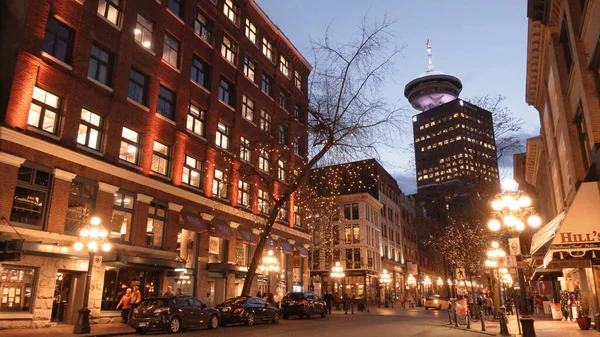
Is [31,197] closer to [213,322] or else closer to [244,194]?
[213,322]

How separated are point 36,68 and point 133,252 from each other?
1003 cm

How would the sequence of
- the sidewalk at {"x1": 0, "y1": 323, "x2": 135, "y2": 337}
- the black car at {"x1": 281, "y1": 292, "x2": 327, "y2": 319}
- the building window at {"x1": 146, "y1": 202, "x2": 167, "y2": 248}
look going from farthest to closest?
the black car at {"x1": 281, "y1": 292, "x2": 327, "y2": 319}
the building window at {"x1": 146, "y1": 202, "x2": 167, "y2": 248}
the sidewalk at {"x1": 0, "y1": 323, "x2": 135, "y2": 337}

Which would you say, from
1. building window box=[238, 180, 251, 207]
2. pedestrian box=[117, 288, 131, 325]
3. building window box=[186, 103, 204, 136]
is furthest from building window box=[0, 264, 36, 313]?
building window box=[238, 180, 251, 207]

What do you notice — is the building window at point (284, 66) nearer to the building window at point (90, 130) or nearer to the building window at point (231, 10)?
the building window at point (231, 10)

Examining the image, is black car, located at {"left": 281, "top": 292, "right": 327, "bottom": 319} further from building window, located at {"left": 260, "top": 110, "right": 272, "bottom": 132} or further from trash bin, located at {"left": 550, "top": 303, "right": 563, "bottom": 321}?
building window, located at {"left": 260, "top": 110, "right": 272, "bottom": 132}

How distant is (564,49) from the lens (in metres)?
21.5

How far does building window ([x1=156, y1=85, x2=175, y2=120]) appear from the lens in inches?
1139

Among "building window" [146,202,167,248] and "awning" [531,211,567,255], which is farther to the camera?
"building window" [146,202,167,248]

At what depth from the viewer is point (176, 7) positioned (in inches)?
1236

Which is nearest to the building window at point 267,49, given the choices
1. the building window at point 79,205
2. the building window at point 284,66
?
the building window at point 284,66

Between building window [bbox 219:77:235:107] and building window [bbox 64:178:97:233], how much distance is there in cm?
1462

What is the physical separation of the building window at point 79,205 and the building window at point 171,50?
10454mm

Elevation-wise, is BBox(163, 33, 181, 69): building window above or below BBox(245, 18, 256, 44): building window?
below

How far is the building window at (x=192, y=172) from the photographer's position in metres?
30.2
